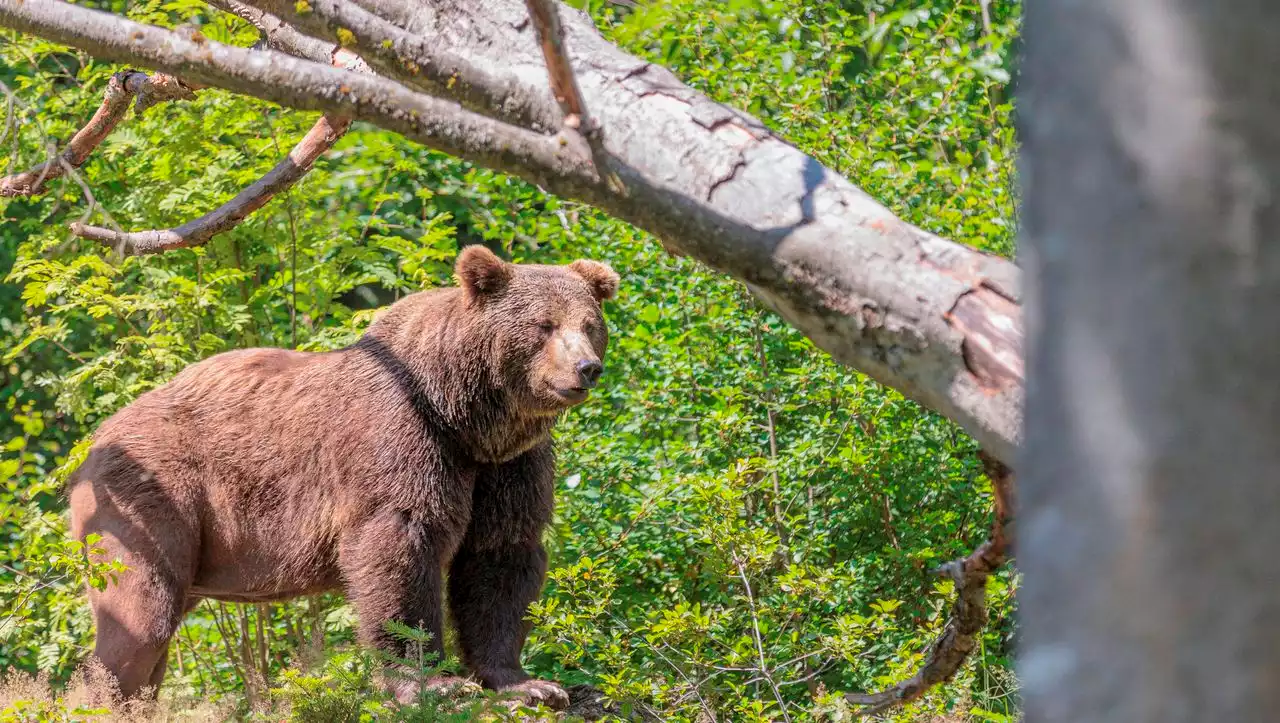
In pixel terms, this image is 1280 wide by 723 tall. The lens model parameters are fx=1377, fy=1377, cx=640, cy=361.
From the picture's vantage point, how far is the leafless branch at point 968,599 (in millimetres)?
2586

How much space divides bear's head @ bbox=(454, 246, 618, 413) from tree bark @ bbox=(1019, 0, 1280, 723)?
3.97 meters

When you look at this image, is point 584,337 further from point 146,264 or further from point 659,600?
point 146,264

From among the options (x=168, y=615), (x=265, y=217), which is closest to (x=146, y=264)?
(x=265, y=217)

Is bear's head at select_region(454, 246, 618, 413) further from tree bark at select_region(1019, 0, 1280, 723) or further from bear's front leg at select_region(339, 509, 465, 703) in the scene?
tree bark at select_region(1019, 0, 1280, 723)

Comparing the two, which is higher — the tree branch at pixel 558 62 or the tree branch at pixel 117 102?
the tree branch at pixel 558 62

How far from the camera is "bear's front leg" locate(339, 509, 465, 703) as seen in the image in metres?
5.23

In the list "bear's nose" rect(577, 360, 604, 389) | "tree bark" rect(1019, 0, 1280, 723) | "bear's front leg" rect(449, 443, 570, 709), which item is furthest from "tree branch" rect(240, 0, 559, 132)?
"bear's front leg" rect(449, 443, 570, 709)

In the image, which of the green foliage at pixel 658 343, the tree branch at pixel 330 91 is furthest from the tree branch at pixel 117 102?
the green foliage at pixel 658 343

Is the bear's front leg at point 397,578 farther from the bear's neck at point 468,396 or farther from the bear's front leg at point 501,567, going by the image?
the bear's neck at point 468,396

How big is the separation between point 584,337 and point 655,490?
1862 millimetres

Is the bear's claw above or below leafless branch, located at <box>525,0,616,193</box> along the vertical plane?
below

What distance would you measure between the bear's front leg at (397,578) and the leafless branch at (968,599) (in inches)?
95.0

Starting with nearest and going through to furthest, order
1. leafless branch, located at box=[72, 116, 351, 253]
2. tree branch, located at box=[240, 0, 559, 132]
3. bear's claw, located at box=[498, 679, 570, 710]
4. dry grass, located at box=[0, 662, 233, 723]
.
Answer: tree branch, located at box=[240, 0, 559, 132] < leafless branch, located at box=[72, 116, 351, 253] < dry grass, located at box=[0, 662, 233, 723] < bear's claw, located at box=[498, 679, 570, 710]

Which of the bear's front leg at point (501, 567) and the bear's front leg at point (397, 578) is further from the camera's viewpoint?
the bear's front leg at point (501, 567)
